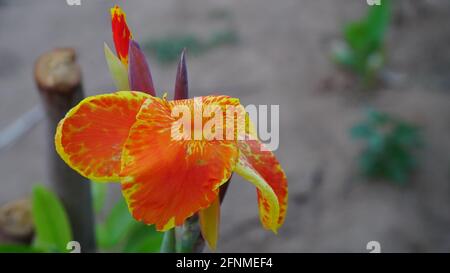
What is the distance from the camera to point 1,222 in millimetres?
874

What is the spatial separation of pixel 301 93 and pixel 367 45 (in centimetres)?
34

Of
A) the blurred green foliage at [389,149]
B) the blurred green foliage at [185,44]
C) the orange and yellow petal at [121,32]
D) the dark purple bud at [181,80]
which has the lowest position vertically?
the dark purple bud at [181,80]

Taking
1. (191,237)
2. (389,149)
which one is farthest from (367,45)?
(191,237)

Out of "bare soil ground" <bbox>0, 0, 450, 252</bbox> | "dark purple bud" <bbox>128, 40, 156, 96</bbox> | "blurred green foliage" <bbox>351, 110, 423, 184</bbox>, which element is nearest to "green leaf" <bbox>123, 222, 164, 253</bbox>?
"dark purple bud" <bbox>128, 40, 156, 96</bbox>

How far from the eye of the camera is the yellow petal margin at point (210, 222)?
18.8 inches

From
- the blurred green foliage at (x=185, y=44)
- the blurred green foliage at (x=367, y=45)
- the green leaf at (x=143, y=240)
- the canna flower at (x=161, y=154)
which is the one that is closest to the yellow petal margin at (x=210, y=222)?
the canna flower at (x=161, y=154)

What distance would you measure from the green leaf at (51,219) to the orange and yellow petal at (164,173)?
0.57 meters

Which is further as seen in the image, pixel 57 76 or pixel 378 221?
pixel 378 221

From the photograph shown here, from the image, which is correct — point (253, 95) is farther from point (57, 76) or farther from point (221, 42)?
point (57, 76)

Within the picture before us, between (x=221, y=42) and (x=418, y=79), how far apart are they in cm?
99

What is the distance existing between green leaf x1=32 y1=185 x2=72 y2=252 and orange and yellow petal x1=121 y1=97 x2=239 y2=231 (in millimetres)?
565

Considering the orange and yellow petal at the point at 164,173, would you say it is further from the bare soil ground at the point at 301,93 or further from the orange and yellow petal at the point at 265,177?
the bare soil ground at the point at 301,93

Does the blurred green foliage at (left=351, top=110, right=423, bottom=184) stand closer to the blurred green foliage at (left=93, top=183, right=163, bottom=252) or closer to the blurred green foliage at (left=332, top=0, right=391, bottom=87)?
the blurred green foliage at (left=332, top=0, right=391, bottom=87)
